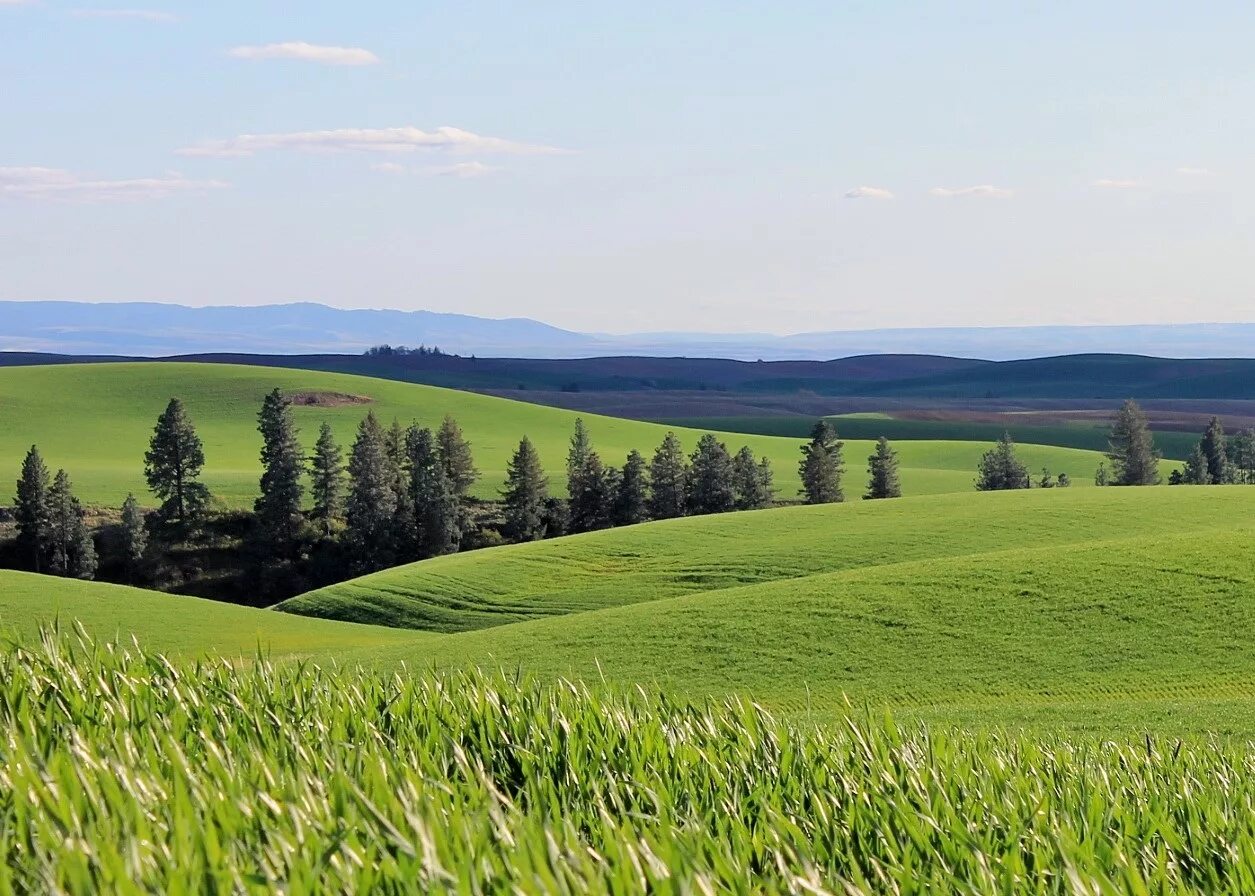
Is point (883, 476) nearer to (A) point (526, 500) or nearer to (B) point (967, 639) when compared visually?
(A) point (526, 500)

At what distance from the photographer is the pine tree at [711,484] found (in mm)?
87938

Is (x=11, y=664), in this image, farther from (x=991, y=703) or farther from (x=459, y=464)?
(x=459, y=464)

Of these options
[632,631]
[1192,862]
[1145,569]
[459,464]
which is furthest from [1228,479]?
[1192,862]

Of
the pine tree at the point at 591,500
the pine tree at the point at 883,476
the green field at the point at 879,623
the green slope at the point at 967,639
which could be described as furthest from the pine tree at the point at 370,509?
the green slope at the point at 967,639

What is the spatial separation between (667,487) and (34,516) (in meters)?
39.7

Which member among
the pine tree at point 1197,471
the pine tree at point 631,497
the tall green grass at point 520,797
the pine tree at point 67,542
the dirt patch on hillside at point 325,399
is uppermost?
the tall green grass at point 520,797

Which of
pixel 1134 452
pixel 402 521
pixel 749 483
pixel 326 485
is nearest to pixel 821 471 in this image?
pixel 749 483

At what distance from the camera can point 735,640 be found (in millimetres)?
31906

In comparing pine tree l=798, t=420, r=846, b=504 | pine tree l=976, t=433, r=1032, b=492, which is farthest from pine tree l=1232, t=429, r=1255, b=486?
pine tree l=798, t=420, r=846, b=504

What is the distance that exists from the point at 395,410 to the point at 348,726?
126 m

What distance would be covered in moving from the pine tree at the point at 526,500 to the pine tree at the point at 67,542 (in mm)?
26223

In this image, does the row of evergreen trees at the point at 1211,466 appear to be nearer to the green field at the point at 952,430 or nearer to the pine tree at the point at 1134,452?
the pine tree at the point at 1134,452

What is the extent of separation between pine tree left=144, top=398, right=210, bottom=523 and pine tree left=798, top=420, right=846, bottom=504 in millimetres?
40947

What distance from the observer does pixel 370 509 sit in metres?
82.6
